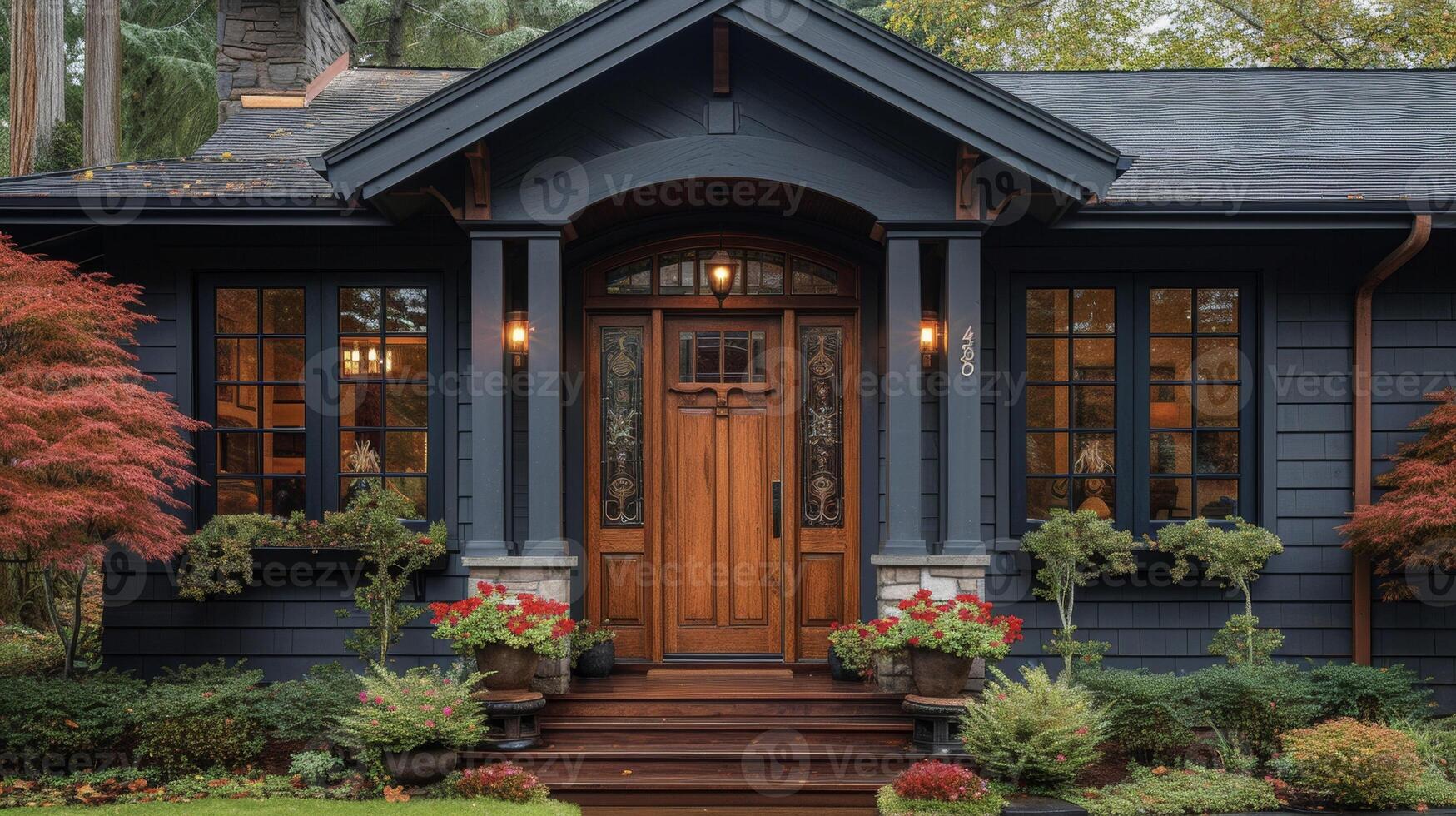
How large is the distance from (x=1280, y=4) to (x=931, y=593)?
14116 mm

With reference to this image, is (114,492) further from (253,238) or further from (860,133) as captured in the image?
(860,133)

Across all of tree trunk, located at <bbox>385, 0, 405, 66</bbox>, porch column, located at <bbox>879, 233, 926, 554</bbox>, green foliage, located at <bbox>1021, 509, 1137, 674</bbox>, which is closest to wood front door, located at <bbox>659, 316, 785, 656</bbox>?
porch column, located at <bbox>879, 233, 926, 554</bbox>

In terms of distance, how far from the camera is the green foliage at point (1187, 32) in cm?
1548

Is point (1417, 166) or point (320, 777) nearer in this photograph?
point (320, 777)

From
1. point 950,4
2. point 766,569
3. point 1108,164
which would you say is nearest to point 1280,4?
point 950,4

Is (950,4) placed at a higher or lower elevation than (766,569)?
higher

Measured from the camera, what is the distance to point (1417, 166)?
22.4 ft

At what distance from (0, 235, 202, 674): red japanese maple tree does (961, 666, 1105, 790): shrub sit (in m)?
4.38

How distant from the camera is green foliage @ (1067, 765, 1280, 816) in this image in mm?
4934

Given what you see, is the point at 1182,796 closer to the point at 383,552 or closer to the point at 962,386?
the point at 962,386

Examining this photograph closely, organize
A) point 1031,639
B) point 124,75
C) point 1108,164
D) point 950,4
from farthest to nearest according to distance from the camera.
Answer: point 950,4 < point 124,75 < point 1031,639 < point 1108,164

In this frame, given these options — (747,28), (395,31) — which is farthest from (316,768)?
(395,31)

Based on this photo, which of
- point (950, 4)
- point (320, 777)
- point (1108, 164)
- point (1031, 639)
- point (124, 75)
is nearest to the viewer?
point (320, 777)

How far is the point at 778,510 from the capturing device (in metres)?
6.87
